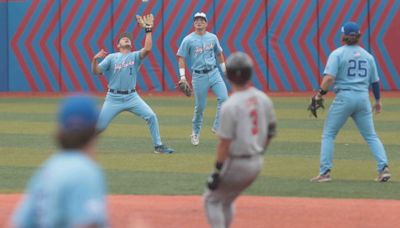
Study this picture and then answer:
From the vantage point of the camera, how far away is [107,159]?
14789mm

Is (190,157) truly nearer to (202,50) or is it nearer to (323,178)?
(202,50)

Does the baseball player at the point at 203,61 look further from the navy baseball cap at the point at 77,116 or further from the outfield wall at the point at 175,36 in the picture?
the outfield wall at the point at 175,36

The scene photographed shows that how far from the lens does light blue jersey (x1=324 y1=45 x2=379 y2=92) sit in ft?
38.0

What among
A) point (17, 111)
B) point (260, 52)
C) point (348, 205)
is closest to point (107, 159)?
Result: point (348, 205)

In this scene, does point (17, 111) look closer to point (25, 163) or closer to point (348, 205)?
point (25, 163)

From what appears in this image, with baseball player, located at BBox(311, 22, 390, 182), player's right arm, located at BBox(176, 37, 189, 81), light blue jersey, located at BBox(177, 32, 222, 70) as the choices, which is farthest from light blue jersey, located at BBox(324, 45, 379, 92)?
player's right arm, located at BBox(176, 37, 189, 81)

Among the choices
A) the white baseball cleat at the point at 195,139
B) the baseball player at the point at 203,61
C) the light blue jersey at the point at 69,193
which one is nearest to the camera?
the light blue jersey at the point at 69,193

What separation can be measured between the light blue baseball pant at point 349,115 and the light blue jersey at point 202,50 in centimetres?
510

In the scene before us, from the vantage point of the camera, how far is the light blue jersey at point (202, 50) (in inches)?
658

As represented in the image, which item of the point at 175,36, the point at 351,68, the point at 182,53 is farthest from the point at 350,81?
the point at 175,36

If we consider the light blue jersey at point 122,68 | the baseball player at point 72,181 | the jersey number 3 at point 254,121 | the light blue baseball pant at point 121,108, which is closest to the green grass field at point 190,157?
the light blue baseball pant at point 121,108

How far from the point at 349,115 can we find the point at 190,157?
368cm

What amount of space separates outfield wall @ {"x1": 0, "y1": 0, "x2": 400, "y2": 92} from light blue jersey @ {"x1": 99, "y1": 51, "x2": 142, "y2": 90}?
16.4m

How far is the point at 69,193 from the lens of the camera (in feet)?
15.1
